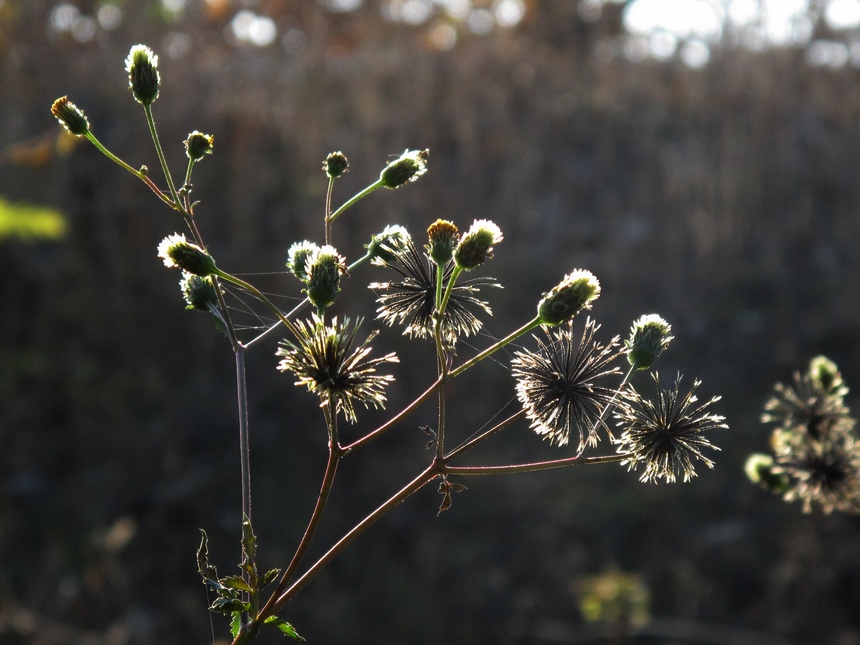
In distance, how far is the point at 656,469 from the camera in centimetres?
137

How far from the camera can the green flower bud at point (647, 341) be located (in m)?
1.40

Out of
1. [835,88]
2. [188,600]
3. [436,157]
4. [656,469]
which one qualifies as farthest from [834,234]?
[656,469]

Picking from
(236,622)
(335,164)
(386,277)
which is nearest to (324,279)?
(335,164)

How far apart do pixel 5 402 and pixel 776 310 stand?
755 centimetres

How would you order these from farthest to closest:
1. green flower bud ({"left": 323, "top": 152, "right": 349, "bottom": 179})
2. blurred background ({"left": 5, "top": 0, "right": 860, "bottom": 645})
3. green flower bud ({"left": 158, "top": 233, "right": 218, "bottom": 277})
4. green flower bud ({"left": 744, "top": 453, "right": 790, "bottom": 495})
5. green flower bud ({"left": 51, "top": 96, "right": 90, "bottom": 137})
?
blurred background ({"left": 5, "top": 0, "right": 860, "bottom": 645}), green flower bud ({"left": 744, "top": 453, "right": 790, "bottom": 495}), green flower bud ({"left": 323, "top": 152, "right": 349, "bottom": 179}), green flower bud ({"left": 51, "top": 96, "right": 90, "bottom": 137}), green flower bud ({"left": 158, "top": 233, "right": 218, "bottom": 277})

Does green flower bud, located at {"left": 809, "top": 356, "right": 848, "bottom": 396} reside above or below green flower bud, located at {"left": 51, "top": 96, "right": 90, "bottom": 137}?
above

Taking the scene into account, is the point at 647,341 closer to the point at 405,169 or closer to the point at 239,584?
the point at 405,169

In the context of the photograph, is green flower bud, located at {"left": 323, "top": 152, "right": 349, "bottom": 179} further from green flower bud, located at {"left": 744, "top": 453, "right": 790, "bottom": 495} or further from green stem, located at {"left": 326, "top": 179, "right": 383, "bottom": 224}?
green flower bud, located at {"left": 744, "top": 453, "right": 790, "bottom": 495}

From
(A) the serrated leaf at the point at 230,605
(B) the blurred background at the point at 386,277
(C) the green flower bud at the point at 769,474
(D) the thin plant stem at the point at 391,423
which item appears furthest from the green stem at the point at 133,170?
(B) the blurred background at the point at 386,277

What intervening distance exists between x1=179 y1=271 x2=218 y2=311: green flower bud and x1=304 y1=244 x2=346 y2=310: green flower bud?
17 cm

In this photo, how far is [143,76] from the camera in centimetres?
156

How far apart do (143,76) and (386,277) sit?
5.61 meters

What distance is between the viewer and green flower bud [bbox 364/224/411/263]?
4.74 feet

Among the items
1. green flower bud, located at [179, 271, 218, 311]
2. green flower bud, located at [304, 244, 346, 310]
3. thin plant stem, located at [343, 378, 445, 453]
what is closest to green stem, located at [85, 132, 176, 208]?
green flower bud, located at [179, 271, 218, 311]
